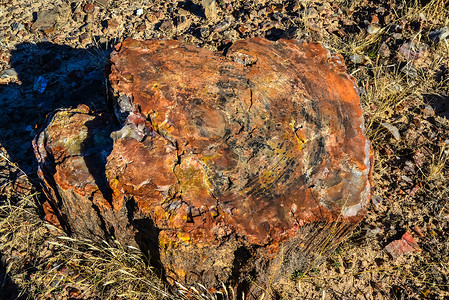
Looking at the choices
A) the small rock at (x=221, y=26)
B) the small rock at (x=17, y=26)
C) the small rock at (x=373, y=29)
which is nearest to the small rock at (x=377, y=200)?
the small rock at (x=373, y=29)

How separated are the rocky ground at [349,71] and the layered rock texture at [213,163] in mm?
386

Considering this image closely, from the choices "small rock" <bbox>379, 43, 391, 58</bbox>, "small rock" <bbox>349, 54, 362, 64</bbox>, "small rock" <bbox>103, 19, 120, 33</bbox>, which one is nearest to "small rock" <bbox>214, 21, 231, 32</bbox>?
"small rock" <bbox>103, 19, 120, 33</bbox>

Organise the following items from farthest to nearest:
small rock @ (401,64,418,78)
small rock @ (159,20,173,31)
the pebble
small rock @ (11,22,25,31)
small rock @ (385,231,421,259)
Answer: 1. small rock @ (11,22,25,31)
2. small rock @ (159,20,173,31)
3. the pebble
4. small rock @ (401,64,418,78)
5. small rock @ (385,231,421,259)

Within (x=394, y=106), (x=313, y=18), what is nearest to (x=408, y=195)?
(x=394, y=106)

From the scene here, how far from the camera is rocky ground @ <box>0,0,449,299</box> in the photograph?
105 inches

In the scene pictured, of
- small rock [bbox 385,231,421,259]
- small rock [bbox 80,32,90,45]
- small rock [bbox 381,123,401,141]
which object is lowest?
small rock [bbox 385,231,421,259]

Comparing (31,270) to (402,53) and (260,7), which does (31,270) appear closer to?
(260,7)

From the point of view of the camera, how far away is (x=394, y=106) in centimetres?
357

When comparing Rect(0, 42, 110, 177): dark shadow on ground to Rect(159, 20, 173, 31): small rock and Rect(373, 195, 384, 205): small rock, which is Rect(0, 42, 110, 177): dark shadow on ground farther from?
Rect(373, 195, 384, 205): small rock

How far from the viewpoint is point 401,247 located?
2795mm

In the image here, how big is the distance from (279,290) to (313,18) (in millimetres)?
3046

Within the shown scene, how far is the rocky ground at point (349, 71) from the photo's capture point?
268 centimetres

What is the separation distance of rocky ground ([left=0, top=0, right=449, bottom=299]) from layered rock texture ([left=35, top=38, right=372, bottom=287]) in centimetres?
39

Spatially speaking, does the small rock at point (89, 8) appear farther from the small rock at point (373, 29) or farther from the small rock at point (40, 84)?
the small rock at point (373, 29)
